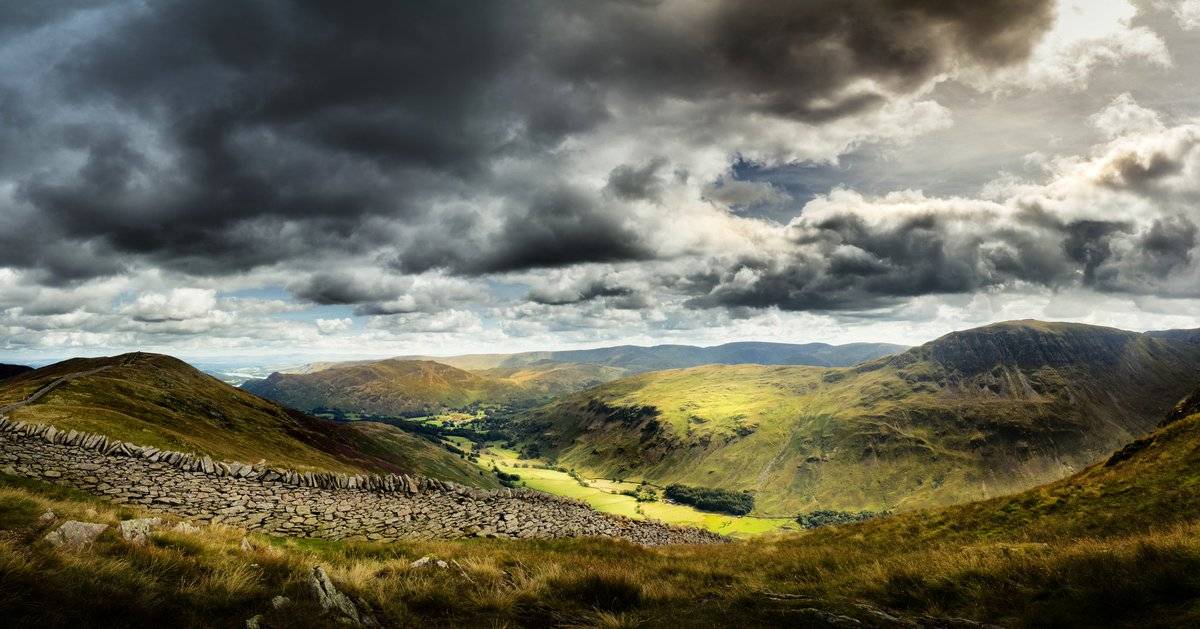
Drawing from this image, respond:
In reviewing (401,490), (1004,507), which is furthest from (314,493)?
(1004,507)

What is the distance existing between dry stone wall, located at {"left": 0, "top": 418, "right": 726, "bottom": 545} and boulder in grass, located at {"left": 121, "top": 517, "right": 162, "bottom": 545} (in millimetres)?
9053

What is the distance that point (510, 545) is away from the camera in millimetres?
23344

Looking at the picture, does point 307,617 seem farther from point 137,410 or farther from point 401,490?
point 137,410

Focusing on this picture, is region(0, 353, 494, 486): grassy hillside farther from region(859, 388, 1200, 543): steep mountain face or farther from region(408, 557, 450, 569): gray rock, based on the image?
region(859, 388, 1200, 543): steep mountain face

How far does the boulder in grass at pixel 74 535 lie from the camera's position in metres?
9.68

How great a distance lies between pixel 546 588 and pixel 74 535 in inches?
385

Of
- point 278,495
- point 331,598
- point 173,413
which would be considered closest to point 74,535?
point 331,598

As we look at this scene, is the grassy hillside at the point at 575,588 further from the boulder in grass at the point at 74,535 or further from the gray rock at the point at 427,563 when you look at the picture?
the boulder in grass at the point at 74,535

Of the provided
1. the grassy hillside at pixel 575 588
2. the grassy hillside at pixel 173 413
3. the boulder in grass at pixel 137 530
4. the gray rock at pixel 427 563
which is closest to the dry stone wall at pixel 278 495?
the grassy hillside at pixel 575 588

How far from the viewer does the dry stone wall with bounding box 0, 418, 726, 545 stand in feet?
75.1

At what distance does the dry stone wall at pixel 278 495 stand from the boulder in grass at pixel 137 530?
356 inches

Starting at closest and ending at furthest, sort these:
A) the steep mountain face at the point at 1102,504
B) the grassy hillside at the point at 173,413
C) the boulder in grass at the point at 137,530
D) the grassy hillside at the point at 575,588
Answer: the grassy hillside at the point at 575,588, the boulder in grass at the point at 137,530, the steep mountain face at the point at 1102,504, the grassy hillside at the point at 173,413

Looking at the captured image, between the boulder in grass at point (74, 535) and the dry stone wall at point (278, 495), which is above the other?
the boulder in grass at point (74, 535)

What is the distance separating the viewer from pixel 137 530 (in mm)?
12398
